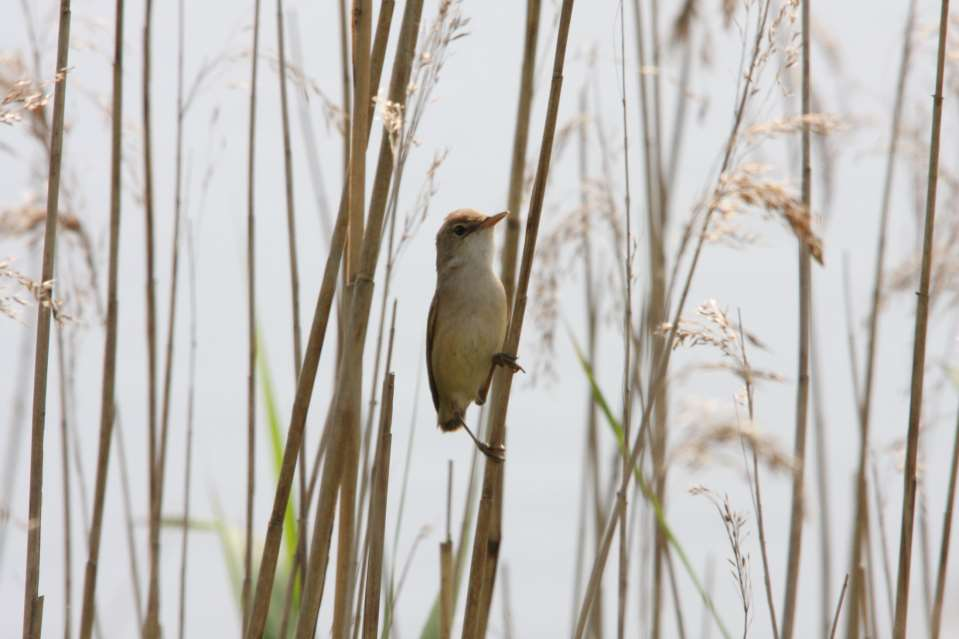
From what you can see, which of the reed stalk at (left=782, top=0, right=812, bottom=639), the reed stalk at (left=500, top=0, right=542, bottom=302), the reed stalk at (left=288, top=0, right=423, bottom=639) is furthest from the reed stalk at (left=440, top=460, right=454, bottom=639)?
the reed stalk at (left=782, top=0, right=812, bottom=639)

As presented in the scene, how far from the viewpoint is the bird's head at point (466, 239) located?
3445 mm

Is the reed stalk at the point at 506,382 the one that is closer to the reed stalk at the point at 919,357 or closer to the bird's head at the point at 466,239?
the reed stalk at the point at 919,357

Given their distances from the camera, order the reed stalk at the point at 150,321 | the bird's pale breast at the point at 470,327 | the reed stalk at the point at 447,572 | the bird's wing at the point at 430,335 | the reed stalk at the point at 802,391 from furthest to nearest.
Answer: the bird's wing at the point at 430,335, the bird's pale breast at the point at 470,327, the reed stalk at the point at 150,321, the reed stalk at the point at 802,391, the reed stalk at the point at 447,572

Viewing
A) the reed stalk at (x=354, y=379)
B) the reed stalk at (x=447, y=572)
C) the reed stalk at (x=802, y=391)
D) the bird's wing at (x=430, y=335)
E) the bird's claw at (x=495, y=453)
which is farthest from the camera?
the bird's wing at (x=430, y=335)

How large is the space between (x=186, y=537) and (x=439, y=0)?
1730 mm

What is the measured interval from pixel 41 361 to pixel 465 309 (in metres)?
1.55

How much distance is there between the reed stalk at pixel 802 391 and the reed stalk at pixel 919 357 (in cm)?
27

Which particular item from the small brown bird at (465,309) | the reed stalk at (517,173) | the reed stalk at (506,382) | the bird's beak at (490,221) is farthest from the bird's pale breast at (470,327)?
the reed stalk at (506,382)

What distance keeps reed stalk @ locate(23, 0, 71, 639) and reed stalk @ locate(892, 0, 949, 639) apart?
1.68m

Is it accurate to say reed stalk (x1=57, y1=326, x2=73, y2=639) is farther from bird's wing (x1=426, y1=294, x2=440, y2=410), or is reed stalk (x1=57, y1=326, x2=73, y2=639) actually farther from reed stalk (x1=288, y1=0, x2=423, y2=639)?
reed stalk (x1=288, y1=0, x2=423, y2=639)

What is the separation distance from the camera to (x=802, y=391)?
270 cm

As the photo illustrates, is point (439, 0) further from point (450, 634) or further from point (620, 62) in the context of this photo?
point (450, 634)

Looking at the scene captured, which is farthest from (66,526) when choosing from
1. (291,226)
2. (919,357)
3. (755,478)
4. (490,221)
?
(919,357)

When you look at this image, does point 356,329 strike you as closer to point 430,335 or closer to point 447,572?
point 447,572
